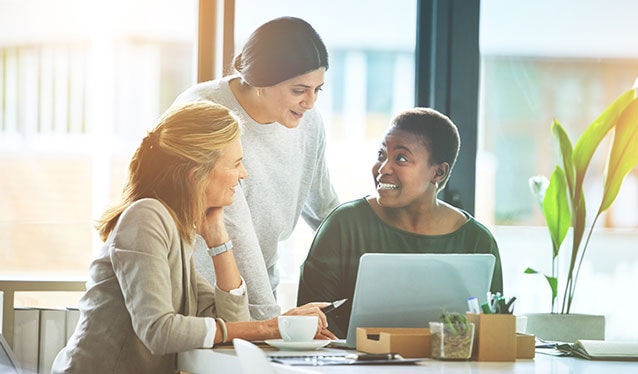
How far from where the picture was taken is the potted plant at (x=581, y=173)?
3590mm

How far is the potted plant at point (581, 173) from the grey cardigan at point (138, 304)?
176 centimetres

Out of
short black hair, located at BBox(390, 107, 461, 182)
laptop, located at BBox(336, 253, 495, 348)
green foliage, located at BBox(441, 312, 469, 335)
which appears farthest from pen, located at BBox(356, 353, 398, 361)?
short black hair, located at BBox(390, 107, 461, 182)

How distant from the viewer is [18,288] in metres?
3.18

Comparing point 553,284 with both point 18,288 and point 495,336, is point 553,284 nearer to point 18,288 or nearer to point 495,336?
point 495,336

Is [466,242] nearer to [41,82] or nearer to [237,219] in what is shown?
[237,219]

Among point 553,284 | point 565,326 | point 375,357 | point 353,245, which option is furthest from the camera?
point 553,284

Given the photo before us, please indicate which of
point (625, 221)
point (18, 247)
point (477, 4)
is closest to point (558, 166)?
point (625, 221)

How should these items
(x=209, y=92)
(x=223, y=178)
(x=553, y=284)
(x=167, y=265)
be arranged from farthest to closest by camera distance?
(x=553, y=284) → (x=209, y=92) → (x=223, y=178) → (x=167, y=265)

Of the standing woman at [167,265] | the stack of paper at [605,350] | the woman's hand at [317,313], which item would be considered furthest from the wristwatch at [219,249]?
the stack of paper at [605,350]

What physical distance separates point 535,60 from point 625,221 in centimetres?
74

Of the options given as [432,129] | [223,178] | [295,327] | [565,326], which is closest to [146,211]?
[223,178]

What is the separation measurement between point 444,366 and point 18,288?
5.72ft

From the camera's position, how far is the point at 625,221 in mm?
3822

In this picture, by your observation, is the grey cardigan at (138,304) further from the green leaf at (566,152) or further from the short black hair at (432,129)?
the green leaf at (566,152)
